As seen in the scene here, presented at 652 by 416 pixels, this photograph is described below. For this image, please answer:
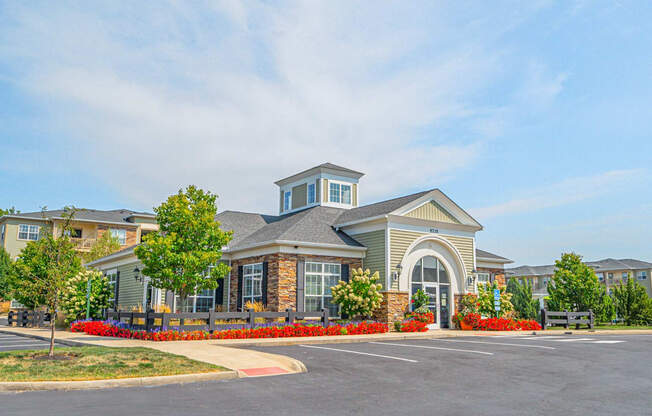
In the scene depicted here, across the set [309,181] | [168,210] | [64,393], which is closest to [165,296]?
[168,210]

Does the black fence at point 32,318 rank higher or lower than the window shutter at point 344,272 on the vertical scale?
lower

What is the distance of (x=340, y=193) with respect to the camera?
31.7m

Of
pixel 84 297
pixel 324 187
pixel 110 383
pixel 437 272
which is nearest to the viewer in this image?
pixel 110 383

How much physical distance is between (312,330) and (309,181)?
12913 mm

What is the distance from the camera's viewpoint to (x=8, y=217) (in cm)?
5306

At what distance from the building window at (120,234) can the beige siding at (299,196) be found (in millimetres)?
28521

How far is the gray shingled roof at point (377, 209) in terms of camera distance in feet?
83.6

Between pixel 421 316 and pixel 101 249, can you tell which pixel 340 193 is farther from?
pixel 101 249

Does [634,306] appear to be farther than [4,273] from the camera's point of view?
No

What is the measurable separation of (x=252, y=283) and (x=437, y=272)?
9.13 metres

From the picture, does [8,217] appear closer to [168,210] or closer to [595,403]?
[168,210]

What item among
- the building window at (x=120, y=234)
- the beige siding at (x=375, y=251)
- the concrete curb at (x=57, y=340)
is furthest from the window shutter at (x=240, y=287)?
the building window at (x=120, y=234)

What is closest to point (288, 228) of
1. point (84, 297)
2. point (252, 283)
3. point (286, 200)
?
point (252, 283)

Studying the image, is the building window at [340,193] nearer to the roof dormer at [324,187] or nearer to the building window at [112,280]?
the roof dormer at [324,187]
